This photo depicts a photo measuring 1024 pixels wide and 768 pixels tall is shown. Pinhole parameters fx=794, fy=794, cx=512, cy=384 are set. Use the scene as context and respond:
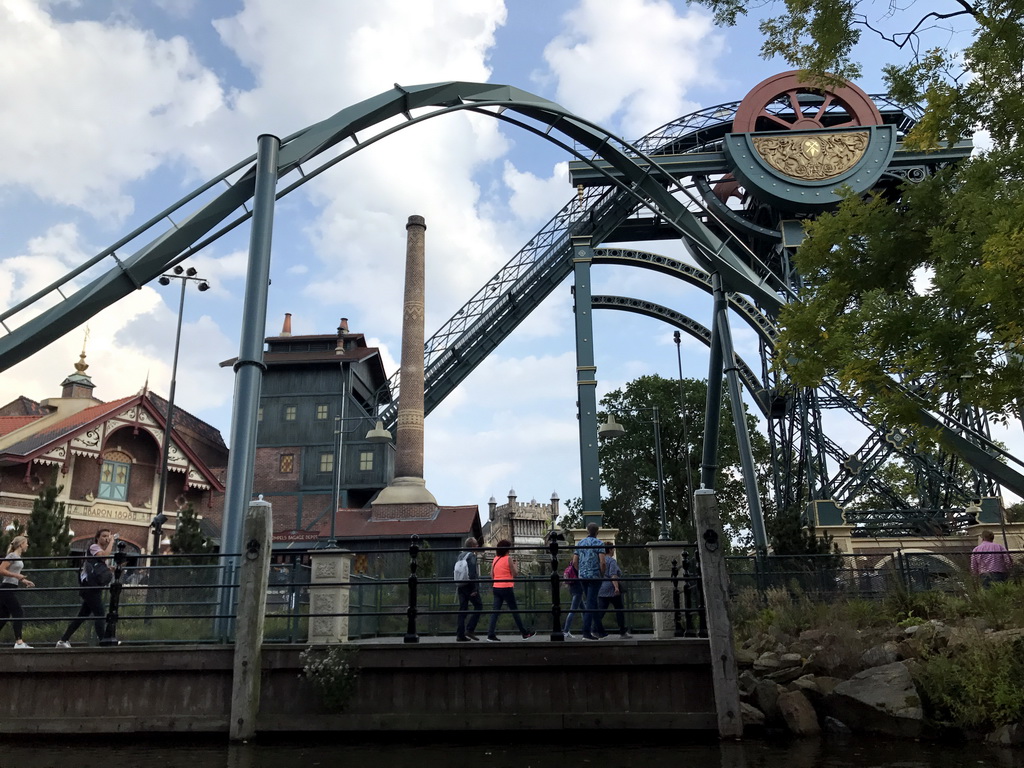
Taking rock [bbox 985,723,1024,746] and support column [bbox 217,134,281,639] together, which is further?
support column [bbox 217,134,281,639]

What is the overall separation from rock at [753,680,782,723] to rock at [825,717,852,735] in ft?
1.80

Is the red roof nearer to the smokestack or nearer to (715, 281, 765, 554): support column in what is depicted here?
the smokestack

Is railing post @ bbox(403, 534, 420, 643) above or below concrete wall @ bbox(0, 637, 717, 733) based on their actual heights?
above

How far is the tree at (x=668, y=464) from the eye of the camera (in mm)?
48938

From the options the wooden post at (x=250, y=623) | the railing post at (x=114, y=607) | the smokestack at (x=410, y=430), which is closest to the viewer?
the wooden post at (x=250, y=623)

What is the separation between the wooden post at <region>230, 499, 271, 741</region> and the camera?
895 cm

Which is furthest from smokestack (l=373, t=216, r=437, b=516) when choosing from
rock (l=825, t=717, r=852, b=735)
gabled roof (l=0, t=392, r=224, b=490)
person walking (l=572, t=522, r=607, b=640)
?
rock (l=825, t=717, r=852, b=735)

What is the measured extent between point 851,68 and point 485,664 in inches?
338

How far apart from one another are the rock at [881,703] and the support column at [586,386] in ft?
50.3

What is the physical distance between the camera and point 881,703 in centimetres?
911

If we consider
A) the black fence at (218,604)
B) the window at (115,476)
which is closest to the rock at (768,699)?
the black fence at (218,604)

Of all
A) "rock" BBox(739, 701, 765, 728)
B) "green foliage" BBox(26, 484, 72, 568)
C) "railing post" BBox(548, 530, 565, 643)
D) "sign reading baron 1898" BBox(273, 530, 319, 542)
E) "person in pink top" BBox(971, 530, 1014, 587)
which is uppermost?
"sign reading baron 1898" BBox(273, 530, 319, 542)

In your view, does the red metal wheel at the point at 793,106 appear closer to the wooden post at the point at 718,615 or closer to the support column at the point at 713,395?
the support column at the point at 713,395

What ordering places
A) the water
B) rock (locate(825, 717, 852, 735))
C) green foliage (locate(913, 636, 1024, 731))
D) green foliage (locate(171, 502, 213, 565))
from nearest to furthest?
1. the water
2. green foliage (locate(913, 636, 1024, 731))
3. rock (locate(825, 717, 852, 735))
4. green foliage (locate(171, 502, 213, 565))
